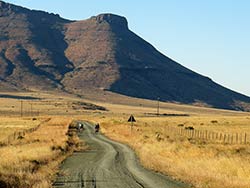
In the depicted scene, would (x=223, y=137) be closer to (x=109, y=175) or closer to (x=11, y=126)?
(x=109, y=175)

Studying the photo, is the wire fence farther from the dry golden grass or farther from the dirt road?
the dry golden grass

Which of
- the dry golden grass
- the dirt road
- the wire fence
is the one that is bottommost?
the dry golden grass

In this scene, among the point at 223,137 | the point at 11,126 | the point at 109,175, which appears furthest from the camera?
the point at 11,126

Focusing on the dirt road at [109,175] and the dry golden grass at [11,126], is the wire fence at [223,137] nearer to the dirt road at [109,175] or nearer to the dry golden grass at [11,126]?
the dirt road at [109,175]

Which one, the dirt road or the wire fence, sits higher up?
the dirt road

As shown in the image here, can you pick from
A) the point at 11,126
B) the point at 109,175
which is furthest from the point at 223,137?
the point at 11,126

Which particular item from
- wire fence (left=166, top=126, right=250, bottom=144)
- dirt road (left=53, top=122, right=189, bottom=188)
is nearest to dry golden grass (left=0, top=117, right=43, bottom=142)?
wire fence (left=166, top=126, right=250, bottom=144)

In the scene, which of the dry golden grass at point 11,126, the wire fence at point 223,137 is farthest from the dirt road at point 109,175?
the dry golden grass at point 11,126

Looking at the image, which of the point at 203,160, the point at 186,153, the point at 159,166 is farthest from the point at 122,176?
the point at 186,153

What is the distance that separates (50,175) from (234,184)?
8.00 metres

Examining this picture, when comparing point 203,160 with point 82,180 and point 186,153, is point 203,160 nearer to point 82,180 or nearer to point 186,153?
point 186,153

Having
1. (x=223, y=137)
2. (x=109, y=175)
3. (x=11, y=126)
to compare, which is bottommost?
(x=11, y=126)

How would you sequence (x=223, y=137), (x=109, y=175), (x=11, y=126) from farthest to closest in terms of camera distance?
(x=11, y=126) < (x=223, y=137) < (x=109, y=175)

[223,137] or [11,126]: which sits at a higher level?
[223,137]
